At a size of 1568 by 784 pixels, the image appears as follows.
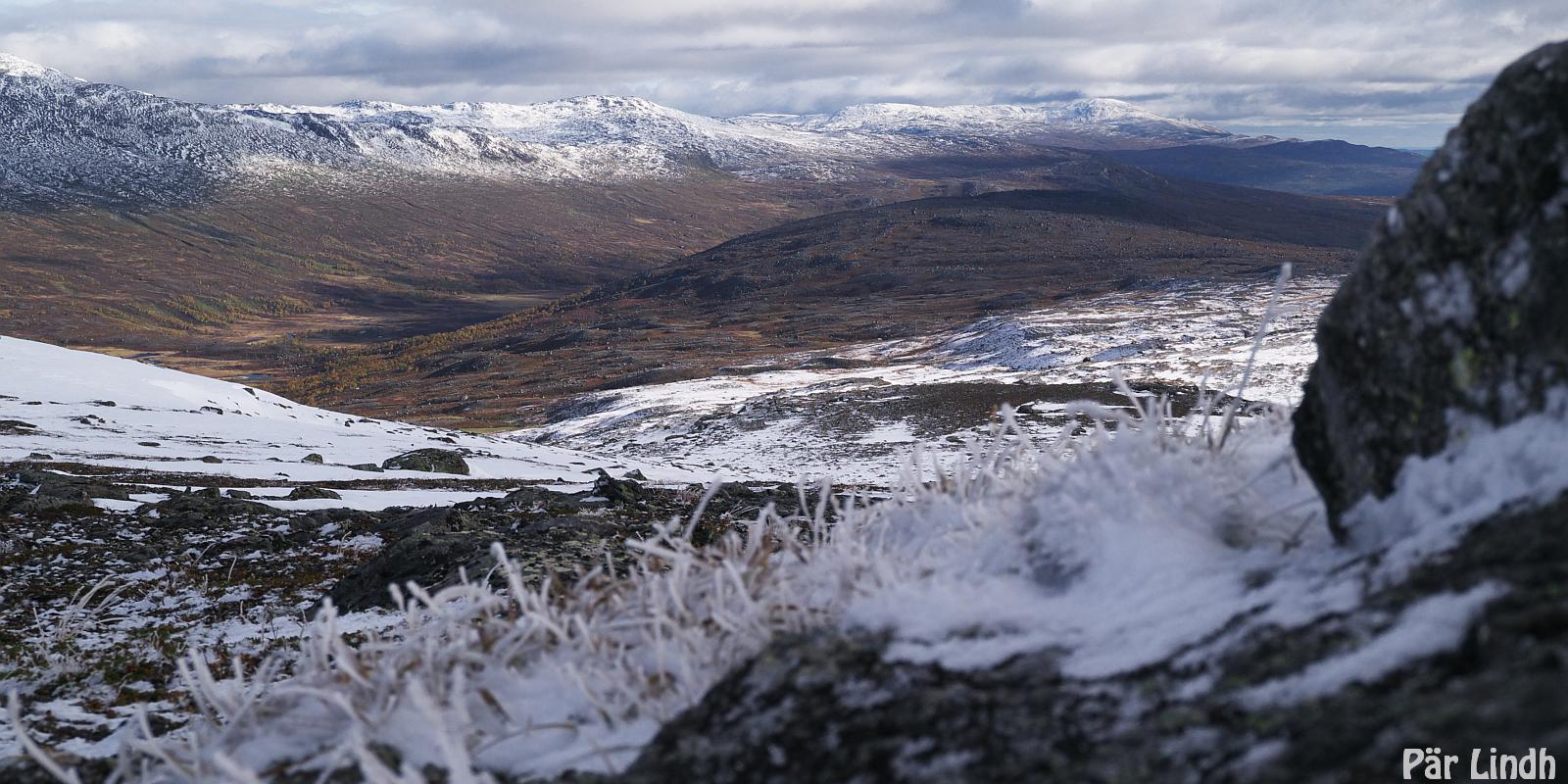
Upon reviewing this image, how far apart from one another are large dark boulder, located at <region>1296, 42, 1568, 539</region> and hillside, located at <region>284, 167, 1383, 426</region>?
58555 mm

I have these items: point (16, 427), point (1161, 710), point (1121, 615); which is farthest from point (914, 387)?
point (1161, 710)

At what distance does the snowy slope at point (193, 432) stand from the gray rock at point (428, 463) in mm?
452

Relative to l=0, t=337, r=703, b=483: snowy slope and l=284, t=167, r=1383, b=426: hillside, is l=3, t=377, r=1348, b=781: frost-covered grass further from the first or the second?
l=284, t=167, r=1383, b=426: hillside

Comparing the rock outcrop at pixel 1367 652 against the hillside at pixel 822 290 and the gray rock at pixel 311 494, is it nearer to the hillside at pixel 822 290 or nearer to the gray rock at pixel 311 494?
the gray rock at pixel 311 494

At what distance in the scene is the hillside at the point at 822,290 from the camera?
269 feet

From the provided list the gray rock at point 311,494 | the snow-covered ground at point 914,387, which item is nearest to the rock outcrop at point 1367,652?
the gray rock at point 311,494

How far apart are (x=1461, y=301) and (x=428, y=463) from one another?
21604mm

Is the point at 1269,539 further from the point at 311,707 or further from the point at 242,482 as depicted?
the point at 242,482

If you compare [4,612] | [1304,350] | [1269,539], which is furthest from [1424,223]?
[1304,350]

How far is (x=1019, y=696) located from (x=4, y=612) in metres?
6.88

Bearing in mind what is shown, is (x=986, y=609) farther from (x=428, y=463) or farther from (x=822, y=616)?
(x=428, y=463)

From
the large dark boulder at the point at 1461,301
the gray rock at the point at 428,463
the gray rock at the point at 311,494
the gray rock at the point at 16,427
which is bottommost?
the gray rock at the point at 428,463

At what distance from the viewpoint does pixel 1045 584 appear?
6.78 feet

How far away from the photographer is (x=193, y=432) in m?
23.7
